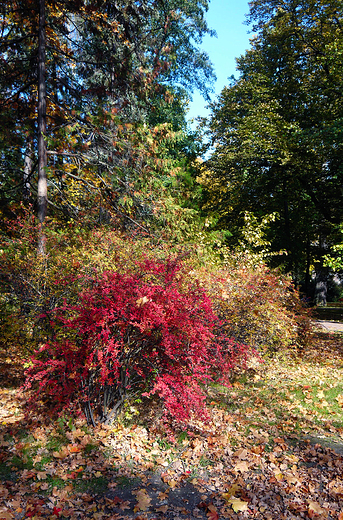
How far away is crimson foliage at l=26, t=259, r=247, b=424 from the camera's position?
4.61m

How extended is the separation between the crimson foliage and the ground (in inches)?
17.2

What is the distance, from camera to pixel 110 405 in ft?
17.6

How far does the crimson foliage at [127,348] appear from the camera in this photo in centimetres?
461

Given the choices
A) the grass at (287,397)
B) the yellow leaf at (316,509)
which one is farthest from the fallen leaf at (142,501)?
the grass at (287,397)

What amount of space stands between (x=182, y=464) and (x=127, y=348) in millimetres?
Answer: 1510

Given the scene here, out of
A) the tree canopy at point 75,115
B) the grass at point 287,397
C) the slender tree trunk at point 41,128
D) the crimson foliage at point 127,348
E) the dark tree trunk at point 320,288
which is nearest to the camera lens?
the crimson foliage at point 127,348

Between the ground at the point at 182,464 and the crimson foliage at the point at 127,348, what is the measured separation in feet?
1.43

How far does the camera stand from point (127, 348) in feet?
16.0

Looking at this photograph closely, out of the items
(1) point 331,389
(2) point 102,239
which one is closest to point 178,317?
(2) point 102,239

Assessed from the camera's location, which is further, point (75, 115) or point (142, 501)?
point (75, 115)

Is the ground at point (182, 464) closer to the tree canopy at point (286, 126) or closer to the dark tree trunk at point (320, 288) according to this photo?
Answer: the tree canopy at point (286, 126)

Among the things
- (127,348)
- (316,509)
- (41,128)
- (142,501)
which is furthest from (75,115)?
(316,509)

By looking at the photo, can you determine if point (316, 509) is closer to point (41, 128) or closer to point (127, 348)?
point (127, 348)

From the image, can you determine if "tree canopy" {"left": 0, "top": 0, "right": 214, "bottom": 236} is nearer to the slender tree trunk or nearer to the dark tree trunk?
the slender tree trunk
